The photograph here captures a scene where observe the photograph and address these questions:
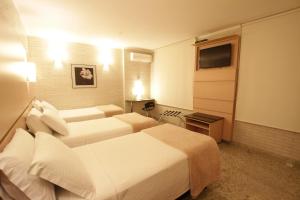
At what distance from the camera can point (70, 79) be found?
4.20m

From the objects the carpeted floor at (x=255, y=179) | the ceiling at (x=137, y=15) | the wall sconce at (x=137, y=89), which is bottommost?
the carpeted floor at (x=255, y=179)

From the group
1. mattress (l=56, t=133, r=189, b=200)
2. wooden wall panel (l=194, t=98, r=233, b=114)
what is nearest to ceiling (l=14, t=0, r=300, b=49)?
wooden wall panel (l=194, t=98, r=233, b=114)

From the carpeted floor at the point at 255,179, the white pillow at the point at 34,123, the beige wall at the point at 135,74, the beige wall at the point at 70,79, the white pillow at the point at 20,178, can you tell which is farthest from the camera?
the beige wall at the point at 135,74

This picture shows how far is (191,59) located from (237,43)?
119cm

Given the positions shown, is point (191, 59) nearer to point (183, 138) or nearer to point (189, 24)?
point (189, 24)

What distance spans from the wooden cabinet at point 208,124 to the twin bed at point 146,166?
113cm

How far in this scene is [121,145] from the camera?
72.9 inches

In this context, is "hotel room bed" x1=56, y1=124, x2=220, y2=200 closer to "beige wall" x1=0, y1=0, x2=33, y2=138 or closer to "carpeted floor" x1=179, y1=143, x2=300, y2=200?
"carpeted floor" x1=179, y1=143, x2=300, y2=200

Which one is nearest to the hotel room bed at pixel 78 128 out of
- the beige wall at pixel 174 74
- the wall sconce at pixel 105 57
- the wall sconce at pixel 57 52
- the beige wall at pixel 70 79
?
the beige wall at pixel 174 74

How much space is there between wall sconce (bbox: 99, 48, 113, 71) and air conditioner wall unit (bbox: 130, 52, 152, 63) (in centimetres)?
71

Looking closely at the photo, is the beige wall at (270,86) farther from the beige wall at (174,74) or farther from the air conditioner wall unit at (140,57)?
the air conditioner wall unit at (140,57)

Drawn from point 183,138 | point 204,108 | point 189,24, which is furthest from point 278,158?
point 189,24

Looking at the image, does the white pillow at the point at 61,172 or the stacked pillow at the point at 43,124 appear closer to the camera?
the white pillow at the point at 61,172

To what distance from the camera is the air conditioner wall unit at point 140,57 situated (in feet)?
16.1
